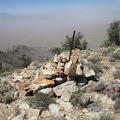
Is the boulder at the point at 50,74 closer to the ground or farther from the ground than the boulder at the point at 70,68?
closer to the ground

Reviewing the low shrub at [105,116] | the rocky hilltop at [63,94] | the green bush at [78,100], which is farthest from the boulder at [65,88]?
the low shrub at [105,116]

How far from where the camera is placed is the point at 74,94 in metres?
11.9

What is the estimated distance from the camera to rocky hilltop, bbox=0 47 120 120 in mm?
10883

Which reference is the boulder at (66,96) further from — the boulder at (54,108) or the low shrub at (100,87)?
the low shrub at (100,87)

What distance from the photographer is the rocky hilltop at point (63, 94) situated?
428 inches

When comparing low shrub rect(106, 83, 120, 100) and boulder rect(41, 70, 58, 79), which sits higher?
boulder rect(41, 70, 58, 79)

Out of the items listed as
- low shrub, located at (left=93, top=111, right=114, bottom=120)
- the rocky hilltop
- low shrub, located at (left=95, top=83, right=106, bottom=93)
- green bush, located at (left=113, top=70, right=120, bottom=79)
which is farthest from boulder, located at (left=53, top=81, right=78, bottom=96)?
green bush, located at (left=113, top=70, right=120, bottom=79)

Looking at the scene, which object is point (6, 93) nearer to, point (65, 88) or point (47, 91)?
point (47, 91)

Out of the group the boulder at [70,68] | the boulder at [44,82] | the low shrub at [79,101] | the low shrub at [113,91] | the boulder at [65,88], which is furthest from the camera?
the boulder at [70,68]

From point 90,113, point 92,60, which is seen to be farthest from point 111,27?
point 90,113

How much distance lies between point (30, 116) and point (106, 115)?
3107 mm

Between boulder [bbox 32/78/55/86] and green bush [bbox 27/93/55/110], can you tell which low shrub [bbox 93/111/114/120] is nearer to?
A: green bush [bbox 27/93/55/110]

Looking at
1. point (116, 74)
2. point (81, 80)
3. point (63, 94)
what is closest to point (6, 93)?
point (63, 94)

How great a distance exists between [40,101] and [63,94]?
3.91ft
